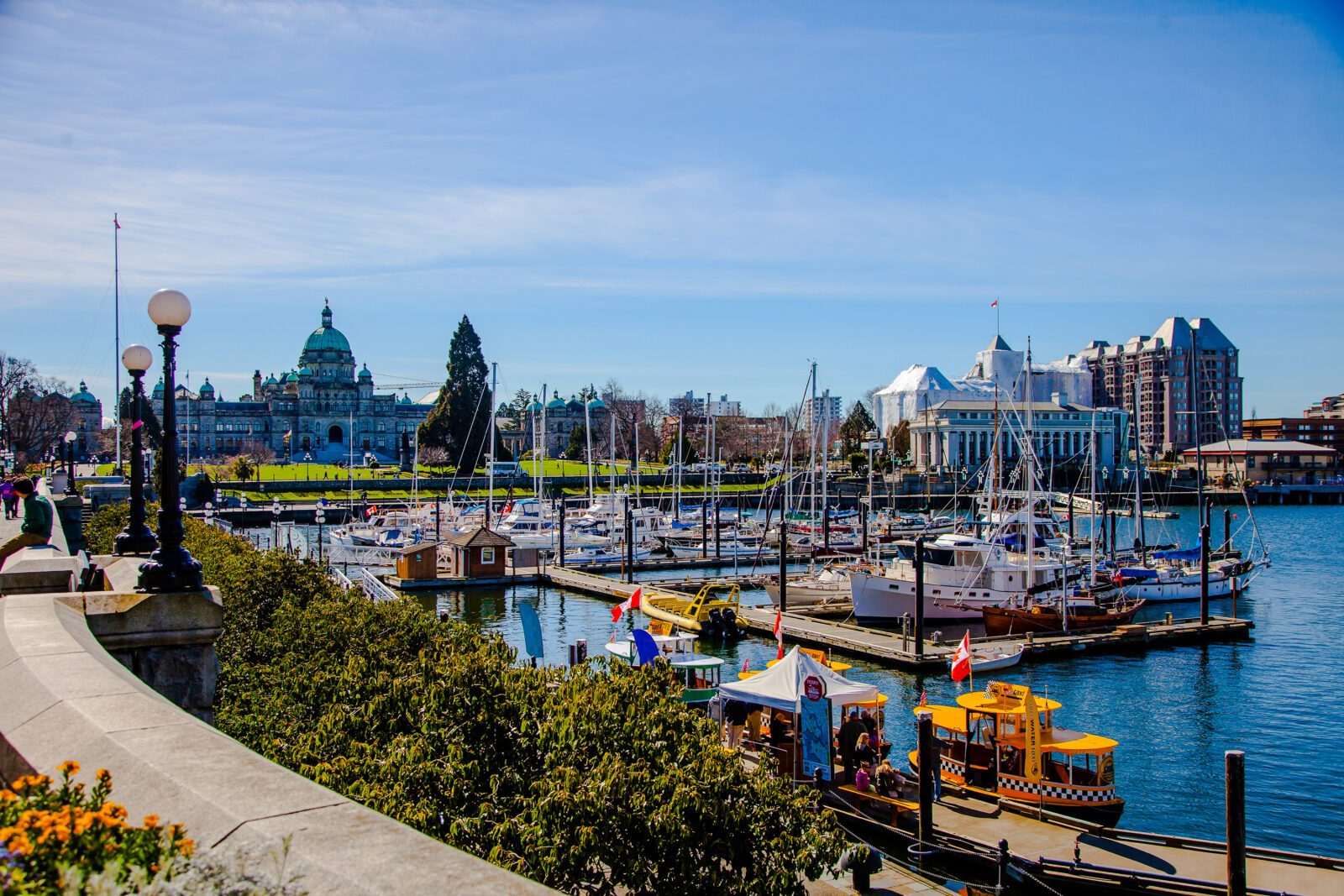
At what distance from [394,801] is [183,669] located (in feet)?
8.57

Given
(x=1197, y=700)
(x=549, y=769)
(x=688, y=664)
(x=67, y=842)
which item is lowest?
(x=1197, y=700)

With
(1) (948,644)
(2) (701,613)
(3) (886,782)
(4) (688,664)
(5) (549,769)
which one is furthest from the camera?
(2) (701,613)

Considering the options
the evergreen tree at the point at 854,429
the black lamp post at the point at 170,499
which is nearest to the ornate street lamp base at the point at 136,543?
the black lamp post at the point at 170,499

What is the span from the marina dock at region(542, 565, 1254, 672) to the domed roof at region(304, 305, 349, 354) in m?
145

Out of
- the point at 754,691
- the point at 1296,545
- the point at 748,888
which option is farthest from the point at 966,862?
the point at 1296,545

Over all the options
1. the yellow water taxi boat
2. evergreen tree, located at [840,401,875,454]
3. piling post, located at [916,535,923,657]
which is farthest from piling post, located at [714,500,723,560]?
evergreen tree, located at [840,401,875,454]

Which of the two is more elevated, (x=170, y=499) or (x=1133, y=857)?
(x=170, y=499)

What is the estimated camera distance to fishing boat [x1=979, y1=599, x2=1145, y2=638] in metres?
42.3

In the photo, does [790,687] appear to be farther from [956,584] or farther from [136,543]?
[956,584]

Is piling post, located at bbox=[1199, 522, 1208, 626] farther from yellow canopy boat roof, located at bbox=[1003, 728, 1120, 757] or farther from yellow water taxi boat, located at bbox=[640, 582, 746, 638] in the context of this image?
yellow canopy boat roof, located at bbox=[1003, 728, 1120, 757]

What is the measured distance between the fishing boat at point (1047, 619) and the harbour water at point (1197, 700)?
2.05 m

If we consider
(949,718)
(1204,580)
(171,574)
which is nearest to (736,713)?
(949,718)

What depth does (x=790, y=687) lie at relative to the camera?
2064 cm

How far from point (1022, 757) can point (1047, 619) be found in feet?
74.9
